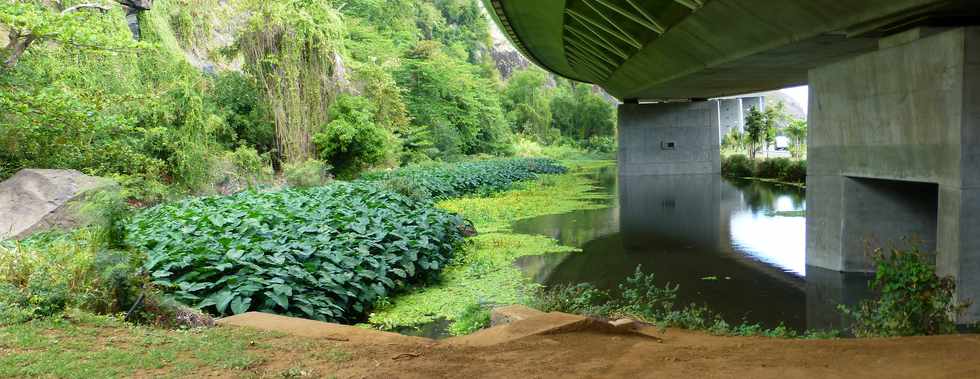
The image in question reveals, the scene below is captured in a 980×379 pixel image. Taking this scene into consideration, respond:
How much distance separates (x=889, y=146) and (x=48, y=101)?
1365 centimetres

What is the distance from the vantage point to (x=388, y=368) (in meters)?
4.93

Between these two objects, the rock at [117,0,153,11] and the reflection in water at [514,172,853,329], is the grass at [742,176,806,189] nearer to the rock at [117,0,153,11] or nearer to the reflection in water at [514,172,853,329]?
the reflection in water at [514,172,853,329]

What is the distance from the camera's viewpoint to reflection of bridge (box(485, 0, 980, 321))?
26.0 feet

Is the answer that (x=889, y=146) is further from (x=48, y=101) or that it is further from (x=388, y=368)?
(x=48, y=101)

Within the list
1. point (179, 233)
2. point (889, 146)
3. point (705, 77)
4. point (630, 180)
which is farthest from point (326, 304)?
point (630, 180)

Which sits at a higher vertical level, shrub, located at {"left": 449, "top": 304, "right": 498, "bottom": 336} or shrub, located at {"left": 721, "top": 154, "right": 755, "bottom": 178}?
shrub, located at {"left": 721, "top": 154, "right": 755, "bottom": 178}

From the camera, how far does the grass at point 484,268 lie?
9.23 meters

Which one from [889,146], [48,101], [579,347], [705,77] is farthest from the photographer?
[705,77]

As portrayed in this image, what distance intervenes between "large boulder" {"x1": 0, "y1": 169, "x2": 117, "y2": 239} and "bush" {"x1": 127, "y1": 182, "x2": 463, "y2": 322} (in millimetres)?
1091

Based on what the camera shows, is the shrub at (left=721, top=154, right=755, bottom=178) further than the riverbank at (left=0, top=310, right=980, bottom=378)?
Yes

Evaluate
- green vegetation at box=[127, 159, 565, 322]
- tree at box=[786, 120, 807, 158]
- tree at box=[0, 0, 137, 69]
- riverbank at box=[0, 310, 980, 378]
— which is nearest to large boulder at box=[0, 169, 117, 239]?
green vegetation at box=[127, 159, 565, 322]

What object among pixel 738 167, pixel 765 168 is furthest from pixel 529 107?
pixel 765 168

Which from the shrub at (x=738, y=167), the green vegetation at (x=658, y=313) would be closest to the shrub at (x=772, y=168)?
the shrub at (x=738, y=167)

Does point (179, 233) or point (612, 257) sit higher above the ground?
point (179, 233)
